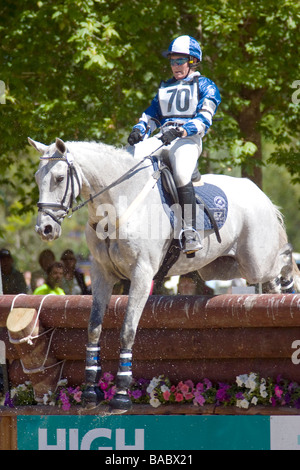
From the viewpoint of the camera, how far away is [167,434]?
5547 millimetres

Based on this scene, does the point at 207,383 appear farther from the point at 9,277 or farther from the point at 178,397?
the point at 9,277

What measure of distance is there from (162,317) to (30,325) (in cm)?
106

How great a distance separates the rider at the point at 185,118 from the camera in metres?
5.79

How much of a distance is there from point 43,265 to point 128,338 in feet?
17.9

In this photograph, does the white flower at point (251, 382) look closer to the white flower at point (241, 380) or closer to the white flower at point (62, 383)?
the white flower at point (241, 380)

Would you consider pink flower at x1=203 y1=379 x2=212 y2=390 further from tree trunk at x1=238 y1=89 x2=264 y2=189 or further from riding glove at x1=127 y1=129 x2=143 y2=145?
tree trunk at x1=238 y1=89 x2=264 y2=189

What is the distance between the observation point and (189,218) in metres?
5.83

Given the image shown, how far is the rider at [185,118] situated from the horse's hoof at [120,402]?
4.00 ft

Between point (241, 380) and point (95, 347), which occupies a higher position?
point (95, 347)

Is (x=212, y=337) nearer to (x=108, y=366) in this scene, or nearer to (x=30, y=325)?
(x=108, y=366)

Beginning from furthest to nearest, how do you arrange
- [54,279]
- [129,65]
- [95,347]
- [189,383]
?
[129,65] → [54,279] → [189,383] → [95,347]

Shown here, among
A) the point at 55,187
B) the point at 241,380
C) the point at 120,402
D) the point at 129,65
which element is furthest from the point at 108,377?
the point at 129,65

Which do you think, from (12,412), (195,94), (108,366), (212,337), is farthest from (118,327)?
(195,94)

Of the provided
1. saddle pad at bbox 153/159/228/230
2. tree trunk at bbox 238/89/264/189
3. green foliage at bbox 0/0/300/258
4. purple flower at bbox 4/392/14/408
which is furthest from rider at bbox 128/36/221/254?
tree trunk at bbox 238/89/264/189
